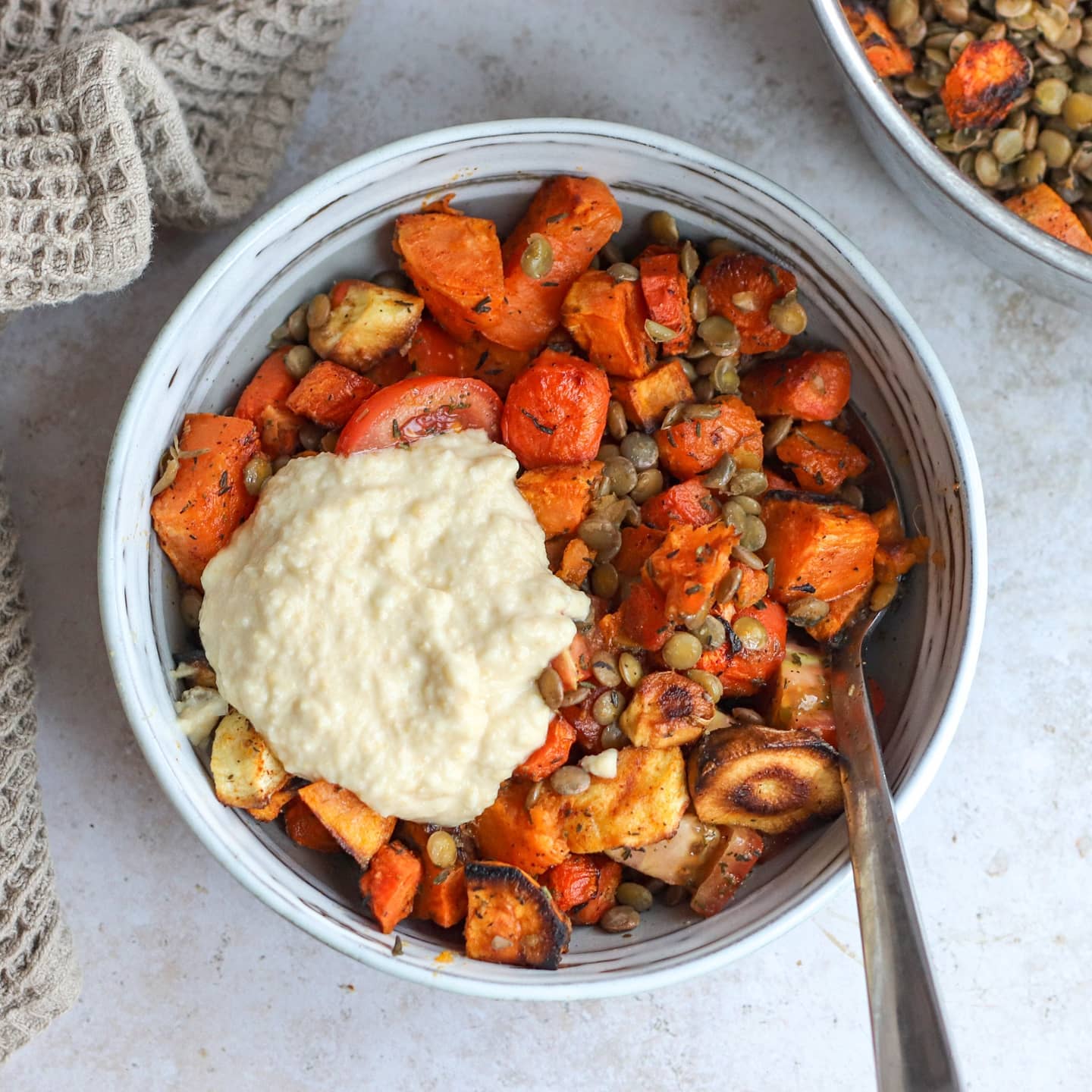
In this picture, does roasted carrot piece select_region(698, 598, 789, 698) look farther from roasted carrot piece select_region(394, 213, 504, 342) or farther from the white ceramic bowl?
roasted carrot piece select_region(394, 213, 504, 342)

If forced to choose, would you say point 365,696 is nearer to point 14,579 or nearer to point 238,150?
point 14,579

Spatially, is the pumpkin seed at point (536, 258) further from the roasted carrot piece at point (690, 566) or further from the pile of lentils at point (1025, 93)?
the pile of lentils at point (1025, 93)

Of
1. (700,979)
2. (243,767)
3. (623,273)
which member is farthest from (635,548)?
(700,979)

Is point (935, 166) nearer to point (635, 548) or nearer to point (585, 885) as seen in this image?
point (635, 548)

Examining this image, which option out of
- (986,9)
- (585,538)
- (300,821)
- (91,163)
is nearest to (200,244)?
(91,163)

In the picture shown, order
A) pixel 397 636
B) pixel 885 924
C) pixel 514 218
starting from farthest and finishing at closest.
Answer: pixel 514 218, pixel 397 636, pixel 885 924

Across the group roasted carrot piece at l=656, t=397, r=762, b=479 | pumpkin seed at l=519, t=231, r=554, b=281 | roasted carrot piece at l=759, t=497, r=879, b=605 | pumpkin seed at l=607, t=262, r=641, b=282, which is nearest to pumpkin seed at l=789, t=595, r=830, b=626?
roasted carrot piece at l=759, t=497, r=879, b=605
